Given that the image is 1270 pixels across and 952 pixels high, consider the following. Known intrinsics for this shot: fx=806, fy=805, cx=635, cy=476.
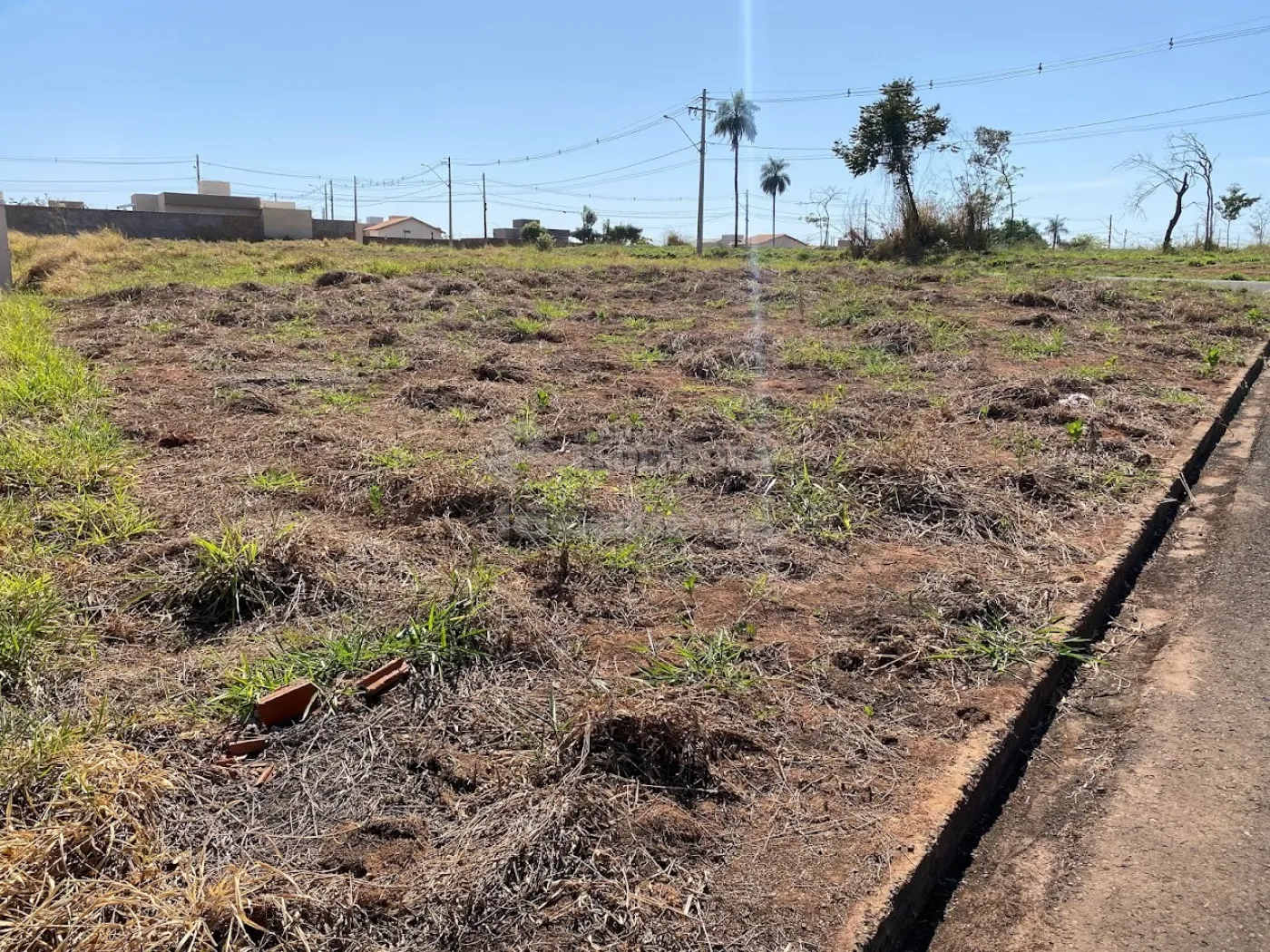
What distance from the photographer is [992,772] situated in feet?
7.04

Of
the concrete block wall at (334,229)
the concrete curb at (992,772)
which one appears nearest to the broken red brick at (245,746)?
the concrete curb at (992,772)

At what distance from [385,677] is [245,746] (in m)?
0.40

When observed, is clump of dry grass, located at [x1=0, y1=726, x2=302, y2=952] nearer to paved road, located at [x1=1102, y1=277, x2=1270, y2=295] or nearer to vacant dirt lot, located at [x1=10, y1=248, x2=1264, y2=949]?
vacant dirt lot, located at [x1=10, y1=248, x2=1264, y2=949]

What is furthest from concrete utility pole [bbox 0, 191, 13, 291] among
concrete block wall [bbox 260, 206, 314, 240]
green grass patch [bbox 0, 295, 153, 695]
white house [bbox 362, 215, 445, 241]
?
white house [bbox 362, 215, 445, 241]

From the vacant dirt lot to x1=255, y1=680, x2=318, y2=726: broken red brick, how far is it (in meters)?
0.04

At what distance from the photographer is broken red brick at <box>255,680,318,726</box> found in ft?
7.04

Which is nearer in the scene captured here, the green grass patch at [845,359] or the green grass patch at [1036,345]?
the green grass patch at [845,359]

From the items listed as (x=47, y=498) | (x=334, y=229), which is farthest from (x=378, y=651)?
(x=334, y=229)

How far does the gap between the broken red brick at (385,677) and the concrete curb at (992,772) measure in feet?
4.51

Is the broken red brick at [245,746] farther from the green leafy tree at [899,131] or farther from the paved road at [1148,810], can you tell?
the green leafy tree at [899,131]

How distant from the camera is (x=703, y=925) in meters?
1.57

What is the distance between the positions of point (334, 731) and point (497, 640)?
57 centimetres

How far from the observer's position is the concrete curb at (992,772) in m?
1.64

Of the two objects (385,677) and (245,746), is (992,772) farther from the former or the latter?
(245,746)
